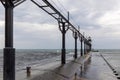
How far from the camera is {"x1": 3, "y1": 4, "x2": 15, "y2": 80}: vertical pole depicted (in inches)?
666

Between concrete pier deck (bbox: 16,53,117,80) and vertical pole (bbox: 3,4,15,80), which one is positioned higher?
vertical pole (bbox: 3,4,15,80)

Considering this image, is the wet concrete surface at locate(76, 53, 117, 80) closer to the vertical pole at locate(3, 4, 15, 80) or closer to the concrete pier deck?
the concrete pier deck

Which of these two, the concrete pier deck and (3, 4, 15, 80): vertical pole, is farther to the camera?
the concrete pier deck

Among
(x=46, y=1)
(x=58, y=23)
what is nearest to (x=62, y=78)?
(x=46, y=1)

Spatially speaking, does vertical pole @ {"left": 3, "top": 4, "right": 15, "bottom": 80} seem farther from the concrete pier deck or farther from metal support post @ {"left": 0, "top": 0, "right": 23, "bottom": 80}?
the concrete pier deck

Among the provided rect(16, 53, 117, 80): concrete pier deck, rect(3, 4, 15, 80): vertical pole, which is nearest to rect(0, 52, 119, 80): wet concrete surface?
rect(16, 53, 117, 80): concrete pier deck

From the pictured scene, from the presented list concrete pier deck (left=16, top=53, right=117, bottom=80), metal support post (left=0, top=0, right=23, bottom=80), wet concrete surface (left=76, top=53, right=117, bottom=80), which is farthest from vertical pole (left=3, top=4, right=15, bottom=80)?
wet concrete surface (left=76, top=53, right=117, bottom=80)

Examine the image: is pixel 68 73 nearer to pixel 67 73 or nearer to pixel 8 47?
pixel 67 73

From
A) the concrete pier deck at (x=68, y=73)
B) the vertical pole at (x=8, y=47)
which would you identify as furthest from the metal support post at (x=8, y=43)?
the concrete pier deck at (x=68, y=73)

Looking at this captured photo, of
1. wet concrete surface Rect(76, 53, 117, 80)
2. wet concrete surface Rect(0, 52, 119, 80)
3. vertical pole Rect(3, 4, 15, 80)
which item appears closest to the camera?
vertical pole Rect(3, 4, 15, 80)

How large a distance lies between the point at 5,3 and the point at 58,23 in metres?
21.7

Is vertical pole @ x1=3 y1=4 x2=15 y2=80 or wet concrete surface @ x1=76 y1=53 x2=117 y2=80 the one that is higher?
vertical pole @ x1=3 y1=4 x2=15 y2=80

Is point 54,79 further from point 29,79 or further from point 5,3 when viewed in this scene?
point 5,3

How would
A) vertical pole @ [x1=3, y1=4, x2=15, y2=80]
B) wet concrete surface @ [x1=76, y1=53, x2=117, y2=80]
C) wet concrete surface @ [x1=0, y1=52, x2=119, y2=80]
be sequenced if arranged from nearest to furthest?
vertical pole @ [x1=3, y1=4, x2=15, y2=80], wet concrete surface @ [x1=0, y1=52, x2=119, y2=80], wet concrete surface @ [x1=76, y1=53, x2=117, y2=80]
